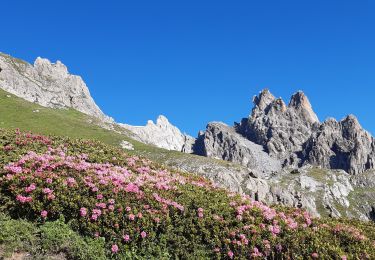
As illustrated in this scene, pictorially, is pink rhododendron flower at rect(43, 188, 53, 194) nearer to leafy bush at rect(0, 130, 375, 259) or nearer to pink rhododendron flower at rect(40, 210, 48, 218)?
leafy bush at rect(0, 130, 375, 259)

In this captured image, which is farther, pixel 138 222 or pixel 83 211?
pixel 138 222

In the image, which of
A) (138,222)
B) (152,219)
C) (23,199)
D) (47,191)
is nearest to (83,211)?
(47,191)

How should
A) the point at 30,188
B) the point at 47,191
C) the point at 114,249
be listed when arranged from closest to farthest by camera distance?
the point at 114,249
the point at 47,191
the point at 30,188

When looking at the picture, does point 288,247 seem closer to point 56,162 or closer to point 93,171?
point 93,171

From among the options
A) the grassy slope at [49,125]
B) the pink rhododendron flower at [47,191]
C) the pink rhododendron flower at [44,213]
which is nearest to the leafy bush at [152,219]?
the pink rhododendron flower at [44,213]

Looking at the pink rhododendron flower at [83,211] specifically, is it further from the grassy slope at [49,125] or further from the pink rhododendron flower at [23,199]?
the grassy slope at [49,125]

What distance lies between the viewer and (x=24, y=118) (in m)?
138

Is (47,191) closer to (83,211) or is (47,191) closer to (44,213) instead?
(44,213)

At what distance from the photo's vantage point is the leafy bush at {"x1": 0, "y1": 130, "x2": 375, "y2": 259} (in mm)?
17500

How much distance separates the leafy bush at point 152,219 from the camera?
1750 centimetres

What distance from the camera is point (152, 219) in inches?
719

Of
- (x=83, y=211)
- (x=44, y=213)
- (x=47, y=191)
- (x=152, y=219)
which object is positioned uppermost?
(x=152, y=219)

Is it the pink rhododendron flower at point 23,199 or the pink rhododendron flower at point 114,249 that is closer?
the pink rhododendron flower at point 114,249

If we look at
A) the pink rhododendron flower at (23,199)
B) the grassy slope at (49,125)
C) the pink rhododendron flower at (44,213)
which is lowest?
the pink rhododendron flower at (44,213)
